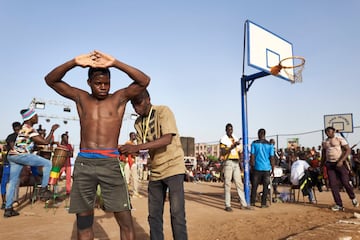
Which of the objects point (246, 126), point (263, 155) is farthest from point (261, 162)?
point (246, 126)

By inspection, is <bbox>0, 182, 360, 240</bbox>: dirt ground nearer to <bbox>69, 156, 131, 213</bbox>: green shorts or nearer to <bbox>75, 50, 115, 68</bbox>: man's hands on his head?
<bbox>69, 156, 131, 213</bbox>: green shorts

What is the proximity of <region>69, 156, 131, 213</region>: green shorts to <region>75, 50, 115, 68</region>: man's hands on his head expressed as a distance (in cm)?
89

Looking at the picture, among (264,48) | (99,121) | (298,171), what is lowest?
(298,171)

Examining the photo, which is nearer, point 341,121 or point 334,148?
point 334,148

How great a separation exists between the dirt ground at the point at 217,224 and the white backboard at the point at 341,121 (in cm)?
1100

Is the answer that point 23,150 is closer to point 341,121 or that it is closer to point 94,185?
point 94,185

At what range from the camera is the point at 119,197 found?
9.03 ft

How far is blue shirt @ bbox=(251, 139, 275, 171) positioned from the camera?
7.56 metres

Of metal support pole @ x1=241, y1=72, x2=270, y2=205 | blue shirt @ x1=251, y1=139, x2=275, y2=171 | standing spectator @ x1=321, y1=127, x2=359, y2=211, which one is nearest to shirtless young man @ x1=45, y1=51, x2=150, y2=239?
metal support pole @ x1=241, y1=72, x2=270, y2=205

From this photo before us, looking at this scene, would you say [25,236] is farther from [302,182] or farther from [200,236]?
[302,182]

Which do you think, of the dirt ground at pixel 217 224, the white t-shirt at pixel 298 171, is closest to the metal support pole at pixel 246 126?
the dirt ground at pixel 217 224

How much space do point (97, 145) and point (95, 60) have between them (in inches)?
31.8

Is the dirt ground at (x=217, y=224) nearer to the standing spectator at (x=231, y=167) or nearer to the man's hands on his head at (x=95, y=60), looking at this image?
the standing spectator at (x=231, y=167)

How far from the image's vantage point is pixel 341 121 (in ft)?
54.8
